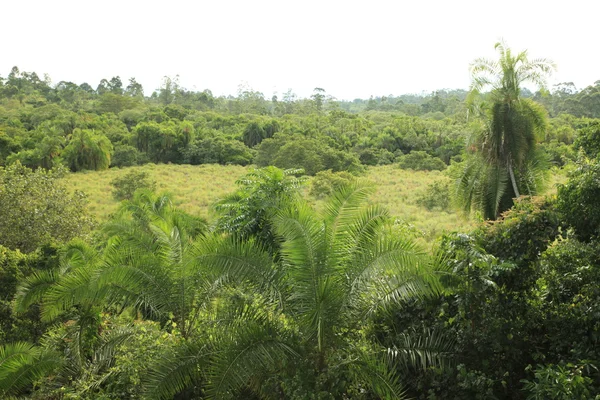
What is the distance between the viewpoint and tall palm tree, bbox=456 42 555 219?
526 inches

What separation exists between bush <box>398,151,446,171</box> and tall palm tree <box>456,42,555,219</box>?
92.9 feet

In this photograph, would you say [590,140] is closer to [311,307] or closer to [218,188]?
[311,307]

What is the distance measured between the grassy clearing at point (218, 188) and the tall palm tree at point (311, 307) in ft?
41.8

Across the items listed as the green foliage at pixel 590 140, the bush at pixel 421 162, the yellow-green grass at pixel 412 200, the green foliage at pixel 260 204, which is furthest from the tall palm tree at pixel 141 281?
the bush at pixel 421 162

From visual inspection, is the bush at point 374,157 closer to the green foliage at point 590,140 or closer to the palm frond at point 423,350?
the green foliage at point 590,140

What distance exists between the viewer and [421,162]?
1665 inches

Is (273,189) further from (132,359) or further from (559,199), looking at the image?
(559,199)

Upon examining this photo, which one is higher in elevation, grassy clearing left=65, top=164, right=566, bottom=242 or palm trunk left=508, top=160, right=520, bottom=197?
palm trunk left=508, top=160, right=520, bottom=197

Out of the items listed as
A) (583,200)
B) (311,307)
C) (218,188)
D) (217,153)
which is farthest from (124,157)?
(583,200)

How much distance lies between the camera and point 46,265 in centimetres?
1065

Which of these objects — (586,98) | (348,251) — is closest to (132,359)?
(348,251)

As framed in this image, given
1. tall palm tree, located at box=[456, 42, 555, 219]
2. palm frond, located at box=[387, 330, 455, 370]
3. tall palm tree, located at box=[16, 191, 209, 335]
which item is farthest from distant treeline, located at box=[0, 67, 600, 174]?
tall palm tree, located at box=[16, 191, 209, 335]

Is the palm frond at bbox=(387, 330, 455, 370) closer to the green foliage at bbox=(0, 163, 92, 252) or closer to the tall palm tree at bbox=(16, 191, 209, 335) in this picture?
the tall palm tree at bbox=(16, 191, 209, 335)

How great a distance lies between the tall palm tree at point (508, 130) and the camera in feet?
43.9
